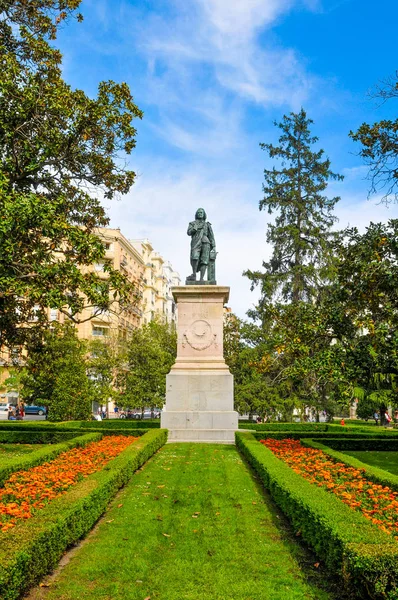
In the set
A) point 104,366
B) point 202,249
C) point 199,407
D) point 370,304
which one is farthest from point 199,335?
point 104,366

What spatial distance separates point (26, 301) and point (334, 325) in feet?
27.3

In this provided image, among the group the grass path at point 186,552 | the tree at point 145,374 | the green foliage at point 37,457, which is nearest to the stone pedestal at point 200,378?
the green foliage at point 37,457

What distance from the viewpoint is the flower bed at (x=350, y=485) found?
22.4 ft

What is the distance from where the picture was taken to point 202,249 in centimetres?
2073

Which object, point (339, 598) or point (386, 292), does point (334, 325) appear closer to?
point (386, 292)

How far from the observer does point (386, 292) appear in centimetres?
1216

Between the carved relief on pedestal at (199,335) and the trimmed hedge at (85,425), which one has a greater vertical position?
the carved relief on pedestal at (199,335)

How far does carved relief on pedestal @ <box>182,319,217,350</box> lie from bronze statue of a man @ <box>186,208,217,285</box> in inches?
70.8

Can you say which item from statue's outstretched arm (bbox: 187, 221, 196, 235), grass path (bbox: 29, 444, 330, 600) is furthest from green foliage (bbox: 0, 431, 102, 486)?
statue's outstretched arm (bbox: 187, 221, 196, 235)

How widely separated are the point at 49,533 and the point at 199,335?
1430 centimetres

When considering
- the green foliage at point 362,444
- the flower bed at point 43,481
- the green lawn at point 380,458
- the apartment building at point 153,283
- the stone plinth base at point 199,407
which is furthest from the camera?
the apartment building at point 153,283

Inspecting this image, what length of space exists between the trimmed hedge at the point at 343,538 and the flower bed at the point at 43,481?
10.7ft

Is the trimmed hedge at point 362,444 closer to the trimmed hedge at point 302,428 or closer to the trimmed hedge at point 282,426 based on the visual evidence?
the trimmed hedge at point 302,428

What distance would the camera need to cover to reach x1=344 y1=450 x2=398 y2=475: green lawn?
13089 mm
